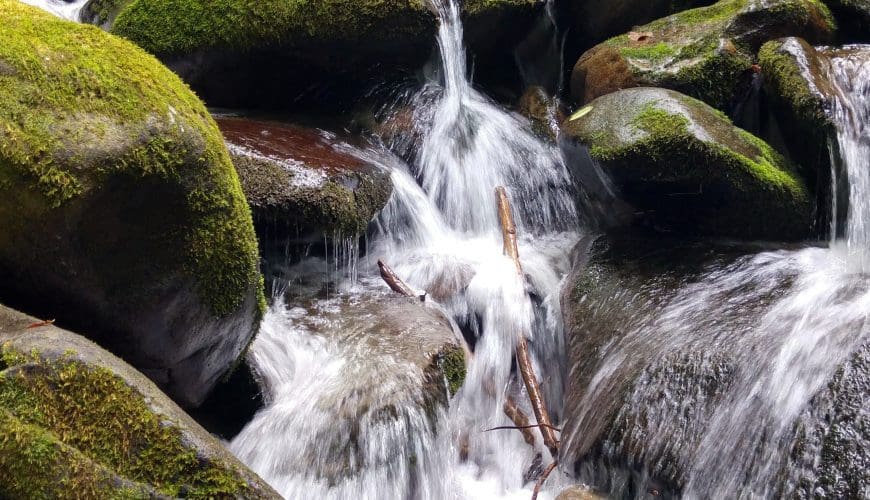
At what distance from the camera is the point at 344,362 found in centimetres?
445

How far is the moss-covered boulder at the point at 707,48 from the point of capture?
6.72 m

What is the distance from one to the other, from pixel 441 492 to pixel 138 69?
2725mm

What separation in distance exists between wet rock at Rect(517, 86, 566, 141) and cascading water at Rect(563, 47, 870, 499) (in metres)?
3.23

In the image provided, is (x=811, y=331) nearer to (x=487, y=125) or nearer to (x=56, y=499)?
(x=56, y=499)

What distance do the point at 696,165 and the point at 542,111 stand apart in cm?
299

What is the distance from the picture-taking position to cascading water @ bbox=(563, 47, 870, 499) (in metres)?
3.45

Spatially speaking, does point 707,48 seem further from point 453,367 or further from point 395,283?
point 453,367

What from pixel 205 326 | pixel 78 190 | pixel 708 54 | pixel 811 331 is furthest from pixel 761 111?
pixel 78 190

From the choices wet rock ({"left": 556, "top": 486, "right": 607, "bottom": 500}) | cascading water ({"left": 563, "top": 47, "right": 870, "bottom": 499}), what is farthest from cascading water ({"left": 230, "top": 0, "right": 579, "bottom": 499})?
cascading water ({"left": 563, "top": 47, "right": 870, "bottom": 499})

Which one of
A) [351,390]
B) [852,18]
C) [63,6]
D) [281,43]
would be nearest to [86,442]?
[351,390]

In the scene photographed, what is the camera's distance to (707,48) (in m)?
6.88

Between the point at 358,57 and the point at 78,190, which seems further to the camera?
the point at 358,57

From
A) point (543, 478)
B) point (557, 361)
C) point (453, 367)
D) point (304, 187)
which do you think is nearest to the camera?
point (543, 478)

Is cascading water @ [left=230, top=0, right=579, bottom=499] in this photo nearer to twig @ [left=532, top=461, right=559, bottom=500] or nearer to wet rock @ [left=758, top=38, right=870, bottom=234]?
twig @ [left=532, top=461, right=559, bottom=500]
